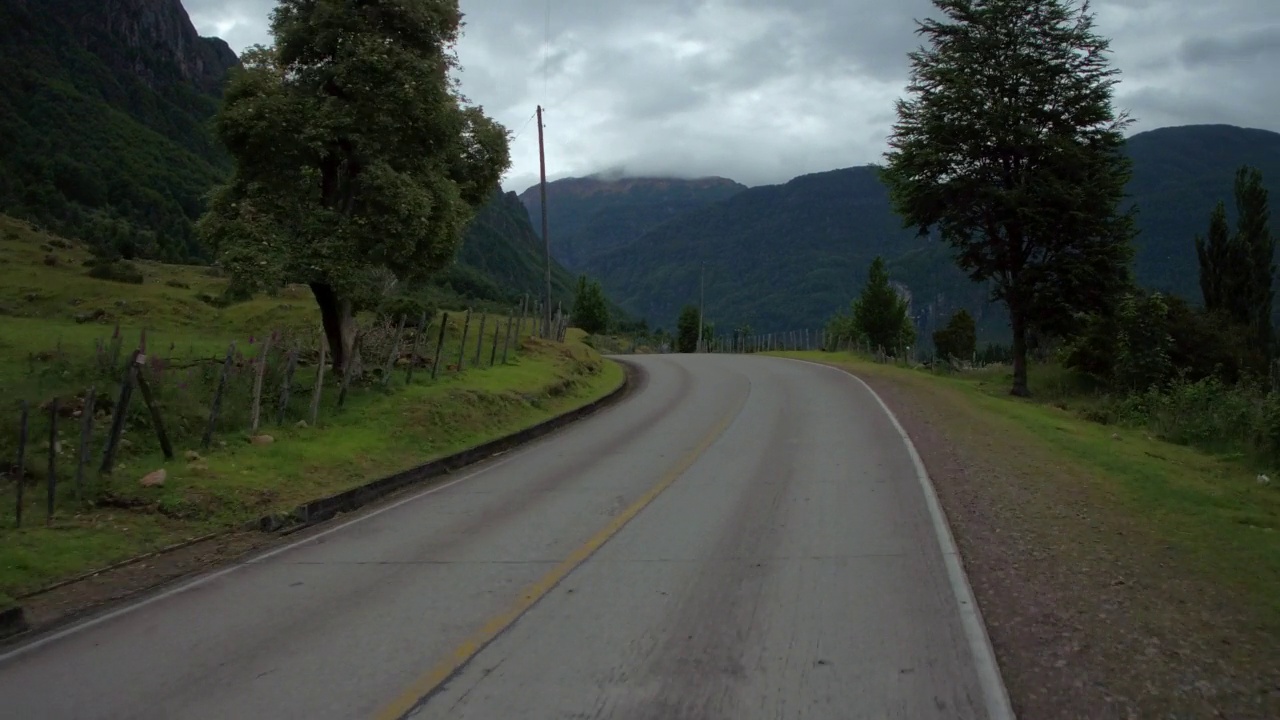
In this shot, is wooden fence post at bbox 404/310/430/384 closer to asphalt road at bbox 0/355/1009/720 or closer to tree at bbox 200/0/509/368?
tree at bbox 200/0/509/368

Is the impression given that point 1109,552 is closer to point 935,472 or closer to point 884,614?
point 884,614

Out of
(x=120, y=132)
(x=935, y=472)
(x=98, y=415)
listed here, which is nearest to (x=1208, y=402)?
(x=935, y=472)

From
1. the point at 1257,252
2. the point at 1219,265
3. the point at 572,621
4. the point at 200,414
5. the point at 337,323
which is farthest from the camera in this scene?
the point at 1257,252

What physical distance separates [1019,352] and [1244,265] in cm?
1934

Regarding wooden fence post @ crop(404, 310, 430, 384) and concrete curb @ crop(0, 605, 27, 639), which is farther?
wooden fence post @ crop(404, 310, 430, 384)

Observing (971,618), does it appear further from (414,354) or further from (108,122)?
(108,122)

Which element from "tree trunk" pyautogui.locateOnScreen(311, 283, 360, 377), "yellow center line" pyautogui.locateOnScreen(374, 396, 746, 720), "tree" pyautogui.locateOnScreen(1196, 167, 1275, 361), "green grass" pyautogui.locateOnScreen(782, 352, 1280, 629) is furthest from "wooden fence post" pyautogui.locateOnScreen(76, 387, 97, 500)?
"tree" pyautogui.locateOnScreen(1196, 167, 1275, 361)

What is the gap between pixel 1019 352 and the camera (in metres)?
30.3

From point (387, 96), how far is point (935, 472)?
38.3 ft

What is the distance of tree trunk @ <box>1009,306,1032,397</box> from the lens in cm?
2997

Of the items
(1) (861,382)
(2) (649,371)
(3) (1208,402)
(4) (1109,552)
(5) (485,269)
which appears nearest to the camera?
(4) (1109,552)

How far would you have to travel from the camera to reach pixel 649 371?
34250mm

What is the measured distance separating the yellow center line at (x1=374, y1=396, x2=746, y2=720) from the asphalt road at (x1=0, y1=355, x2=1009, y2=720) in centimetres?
2

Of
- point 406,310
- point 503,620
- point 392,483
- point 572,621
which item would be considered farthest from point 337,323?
point 572,621
